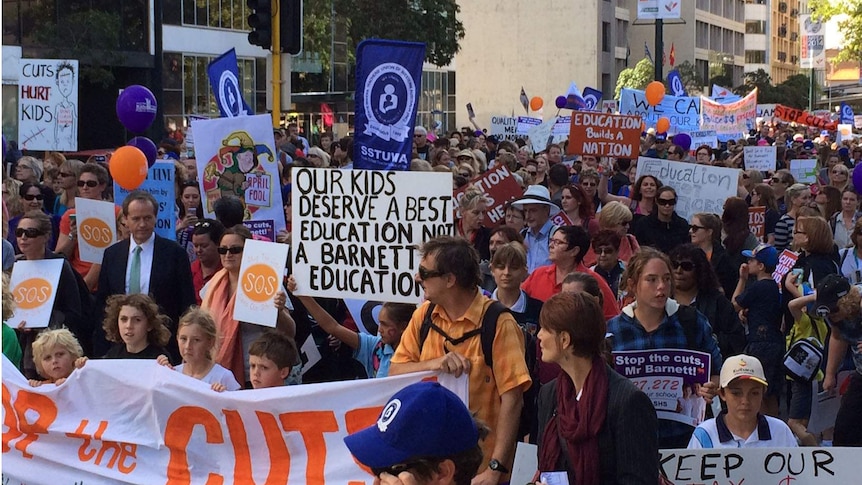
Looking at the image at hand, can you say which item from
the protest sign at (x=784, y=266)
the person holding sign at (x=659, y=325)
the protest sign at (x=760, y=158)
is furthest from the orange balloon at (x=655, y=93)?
the person holding sign at (x=659, y=325)

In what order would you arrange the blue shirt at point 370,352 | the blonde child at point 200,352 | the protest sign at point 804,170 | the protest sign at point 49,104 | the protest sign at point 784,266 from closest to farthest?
1. the blonde child at point 200,352
2. the blue shirt at point 370,352
3. the protest sign at point 784,266
4. the protest sign at point 49,104
5. the protest sign at point 804,170

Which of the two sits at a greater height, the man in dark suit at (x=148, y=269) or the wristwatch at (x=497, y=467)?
the man in dark suit at (x=148, y=269)

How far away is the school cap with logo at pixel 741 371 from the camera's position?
5.22 m

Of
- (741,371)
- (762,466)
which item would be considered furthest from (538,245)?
(762,466)

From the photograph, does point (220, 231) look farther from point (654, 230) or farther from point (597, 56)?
point (597, 56)

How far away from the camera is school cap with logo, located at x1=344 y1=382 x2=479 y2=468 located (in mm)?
2826

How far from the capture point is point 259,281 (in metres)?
6.79

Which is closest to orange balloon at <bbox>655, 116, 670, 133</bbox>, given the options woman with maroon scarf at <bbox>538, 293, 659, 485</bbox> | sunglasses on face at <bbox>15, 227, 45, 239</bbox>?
sunglasses on face at <bbox>15, 227, 45, 239</bbox>

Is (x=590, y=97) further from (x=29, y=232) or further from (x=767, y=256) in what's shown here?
(x=29, y=232)

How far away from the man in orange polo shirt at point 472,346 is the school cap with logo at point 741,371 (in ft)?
2.95

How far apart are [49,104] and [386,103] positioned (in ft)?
20.4

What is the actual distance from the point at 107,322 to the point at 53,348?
357 millimetres

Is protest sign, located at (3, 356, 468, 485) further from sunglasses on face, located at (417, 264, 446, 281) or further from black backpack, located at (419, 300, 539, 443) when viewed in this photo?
sunglasses on face, located at (417, 264, 446, 281)

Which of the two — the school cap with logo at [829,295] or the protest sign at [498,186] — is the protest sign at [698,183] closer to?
the protest sign at [498,186]
